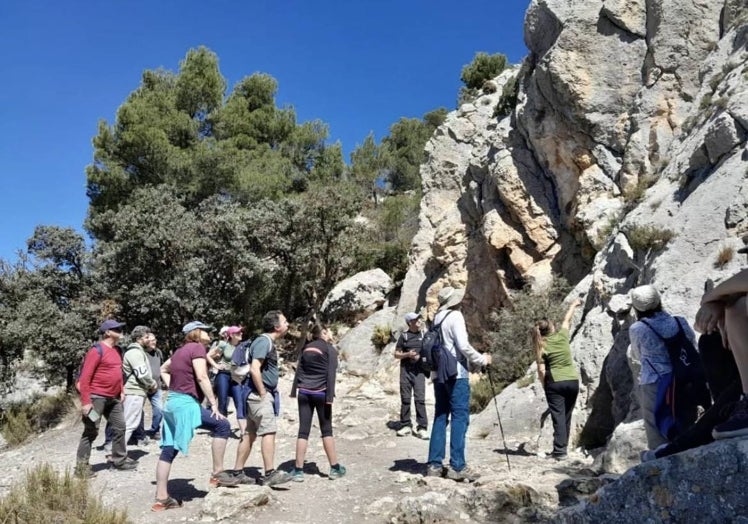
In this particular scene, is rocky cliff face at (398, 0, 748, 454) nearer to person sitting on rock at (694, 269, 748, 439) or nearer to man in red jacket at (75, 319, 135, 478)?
person sitting on rock at (694, 269, 748, 439)

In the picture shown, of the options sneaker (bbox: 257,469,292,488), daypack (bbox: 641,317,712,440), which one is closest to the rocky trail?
sneaker (bbox: 257,469,292,488)

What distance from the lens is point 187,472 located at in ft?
24.2

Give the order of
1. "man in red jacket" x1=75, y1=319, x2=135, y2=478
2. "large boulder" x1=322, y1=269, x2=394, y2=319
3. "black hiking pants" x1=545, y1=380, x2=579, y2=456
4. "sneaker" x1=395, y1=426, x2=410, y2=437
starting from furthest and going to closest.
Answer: "large boulder" x1=322, y1=269, x2=394, y2=319
"sneaker" x1=395, y1=426, x2=410, y2=437
"black hiking pants" x1=545, y1=380, x2=579, y2=456
"man in red jacket" x1=75, y1=319, x2=135, y2=478

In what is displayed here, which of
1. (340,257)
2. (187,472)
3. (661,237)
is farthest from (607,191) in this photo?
(187,472)

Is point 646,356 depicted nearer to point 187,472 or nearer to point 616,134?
point 187,472

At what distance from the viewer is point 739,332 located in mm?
3090

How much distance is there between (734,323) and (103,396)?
6.64 metres

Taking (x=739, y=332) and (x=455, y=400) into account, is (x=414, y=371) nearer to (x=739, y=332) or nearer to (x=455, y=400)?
(x=455, y=400)

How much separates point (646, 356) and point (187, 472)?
557 centimetres

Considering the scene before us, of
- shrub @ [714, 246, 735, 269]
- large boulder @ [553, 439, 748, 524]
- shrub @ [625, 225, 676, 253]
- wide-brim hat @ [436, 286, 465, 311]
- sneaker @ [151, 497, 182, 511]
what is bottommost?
sneaker @ [151, 497, 182, 511]

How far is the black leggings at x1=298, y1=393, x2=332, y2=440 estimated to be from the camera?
6.27 m

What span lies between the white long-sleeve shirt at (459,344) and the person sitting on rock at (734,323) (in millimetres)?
2703

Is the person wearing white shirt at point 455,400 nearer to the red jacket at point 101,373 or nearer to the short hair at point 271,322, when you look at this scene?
the short hair at point 271,322

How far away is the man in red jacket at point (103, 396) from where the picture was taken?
683cm
